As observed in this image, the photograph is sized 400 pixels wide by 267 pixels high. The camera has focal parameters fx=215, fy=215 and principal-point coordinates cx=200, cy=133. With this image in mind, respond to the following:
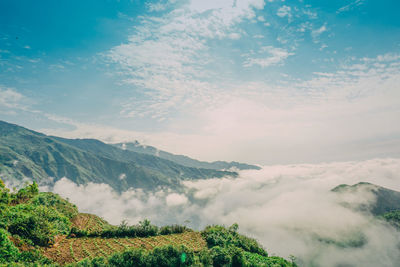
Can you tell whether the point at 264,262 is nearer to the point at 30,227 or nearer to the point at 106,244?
the point at 106,244

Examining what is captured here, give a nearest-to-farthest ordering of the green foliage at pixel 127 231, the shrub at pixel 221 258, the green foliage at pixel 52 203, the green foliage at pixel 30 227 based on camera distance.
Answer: the green foliage at pixel 30 227 < the shrub at pixel 221 258 < the green foliage at pixel 127 231 < the green foliage at pixel 52 203

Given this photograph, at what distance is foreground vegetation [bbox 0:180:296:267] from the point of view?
17.5m

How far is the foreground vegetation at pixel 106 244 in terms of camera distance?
1747 centimetres

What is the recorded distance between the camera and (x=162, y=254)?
62.0 feet

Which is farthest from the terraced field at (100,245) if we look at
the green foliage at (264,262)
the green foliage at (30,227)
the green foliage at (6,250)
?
the green foliage at (264,262)

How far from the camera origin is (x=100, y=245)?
23797mm

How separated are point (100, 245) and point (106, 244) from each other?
649 millimetres

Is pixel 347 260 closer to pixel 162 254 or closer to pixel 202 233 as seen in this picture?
pixel 202 233

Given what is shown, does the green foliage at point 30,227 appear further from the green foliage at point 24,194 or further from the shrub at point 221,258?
the shrub at point 221,258

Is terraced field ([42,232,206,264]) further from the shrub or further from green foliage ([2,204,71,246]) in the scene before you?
the shrub

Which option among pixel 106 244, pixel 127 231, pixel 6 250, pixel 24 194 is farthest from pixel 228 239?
pixel 24 194

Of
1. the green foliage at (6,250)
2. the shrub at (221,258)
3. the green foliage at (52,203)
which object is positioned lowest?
the green foliage at (52,203)

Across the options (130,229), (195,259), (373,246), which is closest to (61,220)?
(130,229)

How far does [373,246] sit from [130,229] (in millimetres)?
256474
